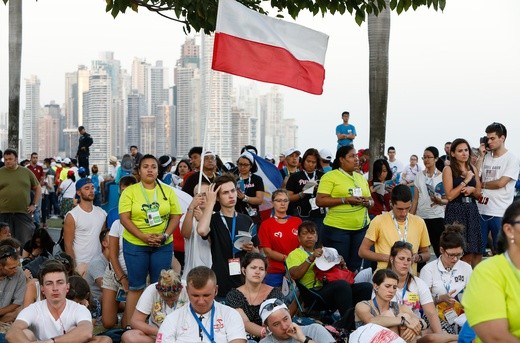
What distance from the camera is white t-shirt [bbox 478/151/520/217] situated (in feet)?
39.0

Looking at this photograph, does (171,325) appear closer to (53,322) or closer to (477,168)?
(53,322)

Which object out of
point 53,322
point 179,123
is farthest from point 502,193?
point 179,123

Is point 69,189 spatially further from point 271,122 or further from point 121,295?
point 271,122

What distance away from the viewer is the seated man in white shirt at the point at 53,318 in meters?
8.42

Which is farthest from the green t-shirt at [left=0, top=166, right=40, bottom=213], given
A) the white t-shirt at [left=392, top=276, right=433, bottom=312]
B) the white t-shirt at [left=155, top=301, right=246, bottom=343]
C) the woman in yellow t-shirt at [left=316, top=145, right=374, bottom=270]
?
the white t-shirt at [left=155, top=301, right=246, bottom=343]

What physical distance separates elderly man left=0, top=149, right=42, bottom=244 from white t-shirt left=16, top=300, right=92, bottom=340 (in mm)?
Result: 6454

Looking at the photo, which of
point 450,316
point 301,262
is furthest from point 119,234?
point 450,316

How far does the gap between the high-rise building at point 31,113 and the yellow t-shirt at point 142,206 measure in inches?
3075

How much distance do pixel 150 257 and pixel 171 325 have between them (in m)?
2.78

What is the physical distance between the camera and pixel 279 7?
468 inches

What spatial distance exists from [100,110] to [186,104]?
15801 mm

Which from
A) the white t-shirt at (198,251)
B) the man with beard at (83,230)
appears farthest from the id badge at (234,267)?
the man with beard at (83,230)

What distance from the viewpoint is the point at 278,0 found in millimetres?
11812

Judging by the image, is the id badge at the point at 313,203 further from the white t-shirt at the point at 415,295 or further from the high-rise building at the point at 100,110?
the high-rise building at the point at 100,110
